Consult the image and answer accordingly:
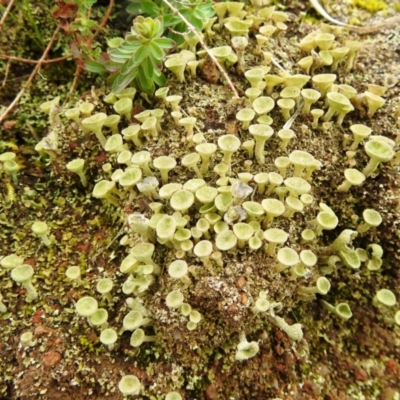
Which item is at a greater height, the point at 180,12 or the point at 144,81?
the point at 180,12

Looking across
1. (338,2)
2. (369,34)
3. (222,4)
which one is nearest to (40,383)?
(222,4)

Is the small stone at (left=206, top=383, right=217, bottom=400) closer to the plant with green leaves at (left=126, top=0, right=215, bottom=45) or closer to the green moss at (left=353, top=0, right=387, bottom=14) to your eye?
the plant with green leaves at (left=126, top=0, right=215, bottom=45)

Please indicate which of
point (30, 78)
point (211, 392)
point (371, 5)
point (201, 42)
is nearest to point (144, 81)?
point (201, 42)

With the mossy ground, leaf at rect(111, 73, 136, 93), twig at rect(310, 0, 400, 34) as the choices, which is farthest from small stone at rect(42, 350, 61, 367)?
twig at rect(310, 0, 400, 34)

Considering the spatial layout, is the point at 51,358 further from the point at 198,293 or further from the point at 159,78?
the point at 159,78

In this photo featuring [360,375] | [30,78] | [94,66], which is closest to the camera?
[360,375]

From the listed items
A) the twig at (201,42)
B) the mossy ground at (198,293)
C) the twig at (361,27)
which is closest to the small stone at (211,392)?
the mossy ground at (198,293)

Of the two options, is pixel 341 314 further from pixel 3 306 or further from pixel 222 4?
pixel 222 4
